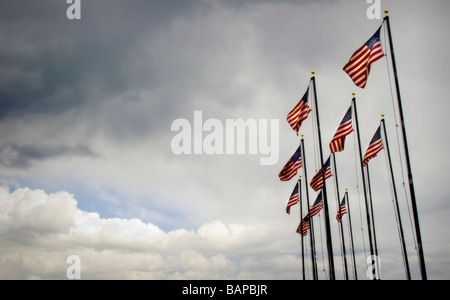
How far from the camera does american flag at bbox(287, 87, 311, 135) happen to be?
68.3ft

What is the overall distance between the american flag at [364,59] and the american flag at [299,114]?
3.81 meters

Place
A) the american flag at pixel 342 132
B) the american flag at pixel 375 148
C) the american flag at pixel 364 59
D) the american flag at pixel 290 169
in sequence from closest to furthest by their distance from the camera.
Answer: the american flag at pixel 364 59 < the american flag at pixel 342 132 < the american flag at pixel 375 148 < the american flag at pixel 290 169

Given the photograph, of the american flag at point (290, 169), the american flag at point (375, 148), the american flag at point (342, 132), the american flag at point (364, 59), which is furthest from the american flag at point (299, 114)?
the american flag at point (375, 148)

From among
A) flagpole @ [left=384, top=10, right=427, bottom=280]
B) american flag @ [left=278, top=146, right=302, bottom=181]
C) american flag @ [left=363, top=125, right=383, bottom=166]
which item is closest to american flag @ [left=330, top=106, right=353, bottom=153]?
american flag @ [left=363, top=125, right=383, bottom=166]

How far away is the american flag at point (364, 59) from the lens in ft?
54.9

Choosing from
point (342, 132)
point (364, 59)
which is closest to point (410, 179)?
point (364, 59)

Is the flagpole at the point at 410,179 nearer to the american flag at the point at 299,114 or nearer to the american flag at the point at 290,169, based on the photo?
the american flag at the point at 299,114

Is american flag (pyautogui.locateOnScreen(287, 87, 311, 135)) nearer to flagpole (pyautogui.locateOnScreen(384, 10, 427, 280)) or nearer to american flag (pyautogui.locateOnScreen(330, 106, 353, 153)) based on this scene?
american flag (pyautogui.locateOnScreen(330, 106, 353, 153))

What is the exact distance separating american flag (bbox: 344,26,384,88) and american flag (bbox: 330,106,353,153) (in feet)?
12.6

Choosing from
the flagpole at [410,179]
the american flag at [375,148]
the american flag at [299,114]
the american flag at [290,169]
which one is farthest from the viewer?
the american flag at [290,169]
